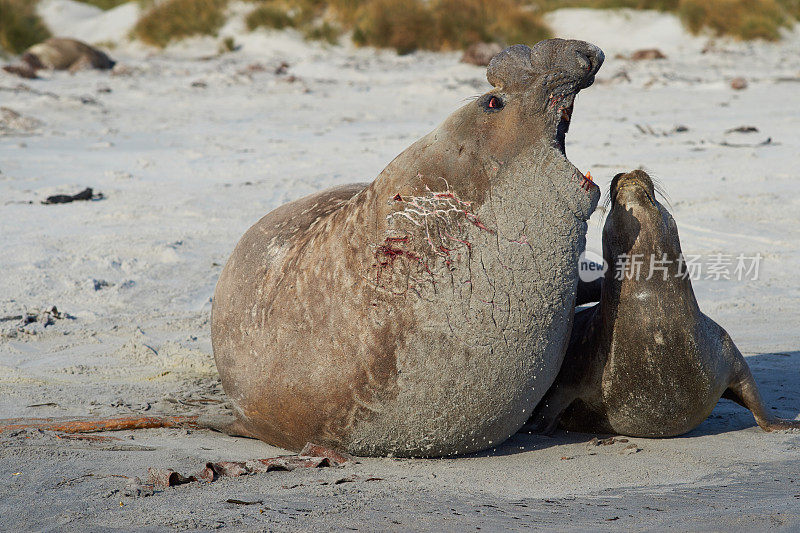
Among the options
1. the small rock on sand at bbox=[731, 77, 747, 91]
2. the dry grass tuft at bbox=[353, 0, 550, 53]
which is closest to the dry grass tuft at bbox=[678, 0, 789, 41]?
the dry grass tuft at bbox=[353, 0, 550, 53]

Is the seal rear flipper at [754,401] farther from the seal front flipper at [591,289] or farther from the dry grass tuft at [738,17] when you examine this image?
the dry grass tuft at [738,17]

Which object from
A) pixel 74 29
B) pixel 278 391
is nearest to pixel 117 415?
pixel 278 391

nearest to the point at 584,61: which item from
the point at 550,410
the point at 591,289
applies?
the point at 591,289

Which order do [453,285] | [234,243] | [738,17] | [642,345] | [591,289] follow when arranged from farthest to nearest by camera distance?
[738,17] < [234,243] < [591,289] < [642,345] < [453,285]

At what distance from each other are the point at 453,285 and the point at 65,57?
1358cm

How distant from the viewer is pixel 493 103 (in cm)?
295

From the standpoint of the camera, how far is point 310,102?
38.0ft

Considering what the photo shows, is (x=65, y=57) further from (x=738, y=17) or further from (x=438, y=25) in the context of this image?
(x=738, y=17)

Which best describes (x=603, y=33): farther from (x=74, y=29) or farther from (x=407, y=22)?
(x=74, y=29)

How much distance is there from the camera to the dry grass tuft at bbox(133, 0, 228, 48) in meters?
18.2

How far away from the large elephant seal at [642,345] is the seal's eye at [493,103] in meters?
0.61

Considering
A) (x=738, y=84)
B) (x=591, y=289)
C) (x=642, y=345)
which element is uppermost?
(x=738, y=84)

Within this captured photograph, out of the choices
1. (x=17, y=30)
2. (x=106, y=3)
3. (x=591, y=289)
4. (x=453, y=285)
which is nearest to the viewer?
(x=453, y=285)

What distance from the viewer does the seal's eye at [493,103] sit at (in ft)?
9.65
